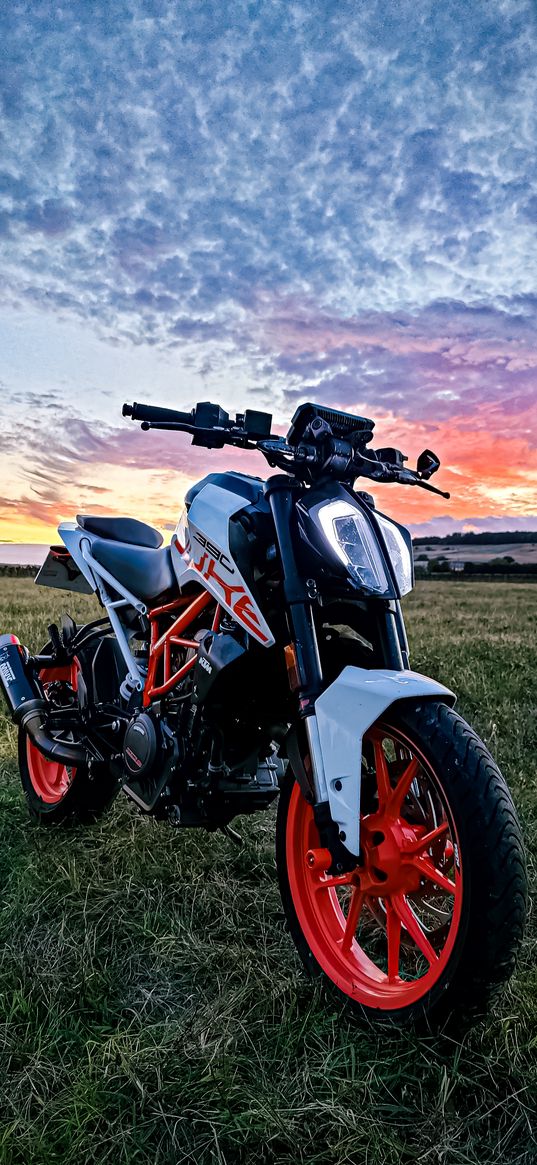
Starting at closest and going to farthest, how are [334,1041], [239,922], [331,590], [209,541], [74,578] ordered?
1. [334,1041]
2. [331,590]
3. [209,541]
4. [239,922]
5. [74,578]

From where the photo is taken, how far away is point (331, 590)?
2521 millimetres

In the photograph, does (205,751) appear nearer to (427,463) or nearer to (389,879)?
(389,879)

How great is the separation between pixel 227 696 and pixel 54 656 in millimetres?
1767

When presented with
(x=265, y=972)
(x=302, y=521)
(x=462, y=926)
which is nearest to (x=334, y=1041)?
(x=265, y=972)

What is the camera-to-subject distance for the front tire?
2064 millimetres

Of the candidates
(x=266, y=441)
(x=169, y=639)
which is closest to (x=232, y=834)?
(x=169, y=639)

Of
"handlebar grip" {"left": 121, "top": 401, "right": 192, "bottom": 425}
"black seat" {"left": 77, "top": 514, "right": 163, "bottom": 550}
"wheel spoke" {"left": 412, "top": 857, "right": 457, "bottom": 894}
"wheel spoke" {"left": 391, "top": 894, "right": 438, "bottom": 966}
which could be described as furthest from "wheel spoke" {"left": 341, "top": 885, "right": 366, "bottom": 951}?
"black seat" {"left": 77, "top": 514, "right": 163, "bottom": 550}

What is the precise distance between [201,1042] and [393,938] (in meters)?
0.66

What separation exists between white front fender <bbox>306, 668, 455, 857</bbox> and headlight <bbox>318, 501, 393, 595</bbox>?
0.29 meters

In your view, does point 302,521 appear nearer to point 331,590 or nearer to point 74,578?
point 331,590

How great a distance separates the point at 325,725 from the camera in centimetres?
235

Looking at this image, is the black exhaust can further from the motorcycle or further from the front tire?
the front tire

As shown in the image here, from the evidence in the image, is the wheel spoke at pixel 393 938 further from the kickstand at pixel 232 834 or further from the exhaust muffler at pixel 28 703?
the exhaust muffler at pixel 28 703

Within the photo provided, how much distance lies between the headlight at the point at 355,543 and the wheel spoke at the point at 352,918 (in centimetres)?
96
